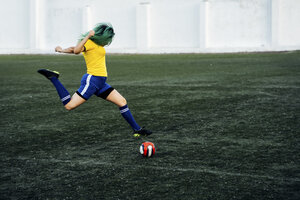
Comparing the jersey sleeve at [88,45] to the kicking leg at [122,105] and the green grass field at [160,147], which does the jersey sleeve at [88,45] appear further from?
the green grass field at [160,147]

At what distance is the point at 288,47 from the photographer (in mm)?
28031

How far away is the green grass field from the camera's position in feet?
12.0

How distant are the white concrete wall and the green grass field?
19.8m

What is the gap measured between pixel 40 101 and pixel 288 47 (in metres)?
22.0

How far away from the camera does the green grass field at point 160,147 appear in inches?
144

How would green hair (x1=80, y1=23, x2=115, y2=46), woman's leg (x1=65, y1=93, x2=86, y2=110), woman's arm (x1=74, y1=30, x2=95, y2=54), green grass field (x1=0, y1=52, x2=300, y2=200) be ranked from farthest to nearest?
woman's leg (x1=65, y1=93, x2=86, y2=110) → green hair (x1=80, y1=23, x2=115, y2=46) → woman's arm (x1=74, y1=30, x2=95, y2=54) → green grass field (x1=0, y1=52, x2=300, y2=200)

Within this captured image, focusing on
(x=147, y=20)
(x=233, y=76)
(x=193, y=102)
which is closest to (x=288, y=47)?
(x=147, y=20)

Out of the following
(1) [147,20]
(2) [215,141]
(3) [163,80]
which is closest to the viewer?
(2) [215,141]

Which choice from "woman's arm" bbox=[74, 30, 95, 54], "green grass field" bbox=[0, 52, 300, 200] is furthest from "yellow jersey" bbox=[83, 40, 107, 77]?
"green grass field" bbox=[0, 52, 300, 200]

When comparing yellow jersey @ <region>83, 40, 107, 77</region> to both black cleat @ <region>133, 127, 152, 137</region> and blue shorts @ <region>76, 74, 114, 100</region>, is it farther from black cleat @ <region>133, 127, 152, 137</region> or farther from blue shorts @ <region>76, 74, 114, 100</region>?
black cleat @ <region>133, 127, 152, 137</region>

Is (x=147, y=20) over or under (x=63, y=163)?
over

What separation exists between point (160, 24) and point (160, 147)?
2648 cm

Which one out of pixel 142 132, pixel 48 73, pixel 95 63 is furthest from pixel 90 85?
pixel 142 132

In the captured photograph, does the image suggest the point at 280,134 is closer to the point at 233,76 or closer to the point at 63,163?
the point at 63,163
